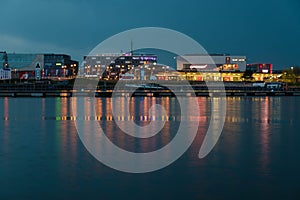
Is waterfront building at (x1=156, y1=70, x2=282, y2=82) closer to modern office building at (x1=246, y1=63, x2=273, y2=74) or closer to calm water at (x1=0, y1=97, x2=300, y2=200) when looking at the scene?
modern office building at (x1=246, y1=63, x2=273, y2=74)

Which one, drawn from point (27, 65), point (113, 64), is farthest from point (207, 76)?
point (113, 64)

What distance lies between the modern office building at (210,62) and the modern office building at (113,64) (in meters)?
36.5

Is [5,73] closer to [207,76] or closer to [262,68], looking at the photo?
[207,76]

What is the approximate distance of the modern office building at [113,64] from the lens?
161275 millimetres

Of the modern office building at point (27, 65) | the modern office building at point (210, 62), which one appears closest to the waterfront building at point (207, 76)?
the modern office building at point (210, 62)

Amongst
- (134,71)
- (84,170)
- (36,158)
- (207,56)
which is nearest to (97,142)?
(36,158)

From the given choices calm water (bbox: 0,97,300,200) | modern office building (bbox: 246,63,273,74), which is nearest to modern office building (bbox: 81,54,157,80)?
modern office building (bbox: 246,63,273,74)

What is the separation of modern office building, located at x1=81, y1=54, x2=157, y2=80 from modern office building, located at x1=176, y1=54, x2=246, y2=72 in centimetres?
3646

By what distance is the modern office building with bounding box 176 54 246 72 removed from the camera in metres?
120

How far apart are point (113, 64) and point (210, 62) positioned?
5532cm

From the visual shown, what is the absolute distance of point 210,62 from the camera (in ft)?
397

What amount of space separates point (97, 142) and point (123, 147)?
3.74 ft

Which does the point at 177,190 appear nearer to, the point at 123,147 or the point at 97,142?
the point at 123,147

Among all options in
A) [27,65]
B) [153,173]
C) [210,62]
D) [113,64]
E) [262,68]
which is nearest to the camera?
[153,173]
